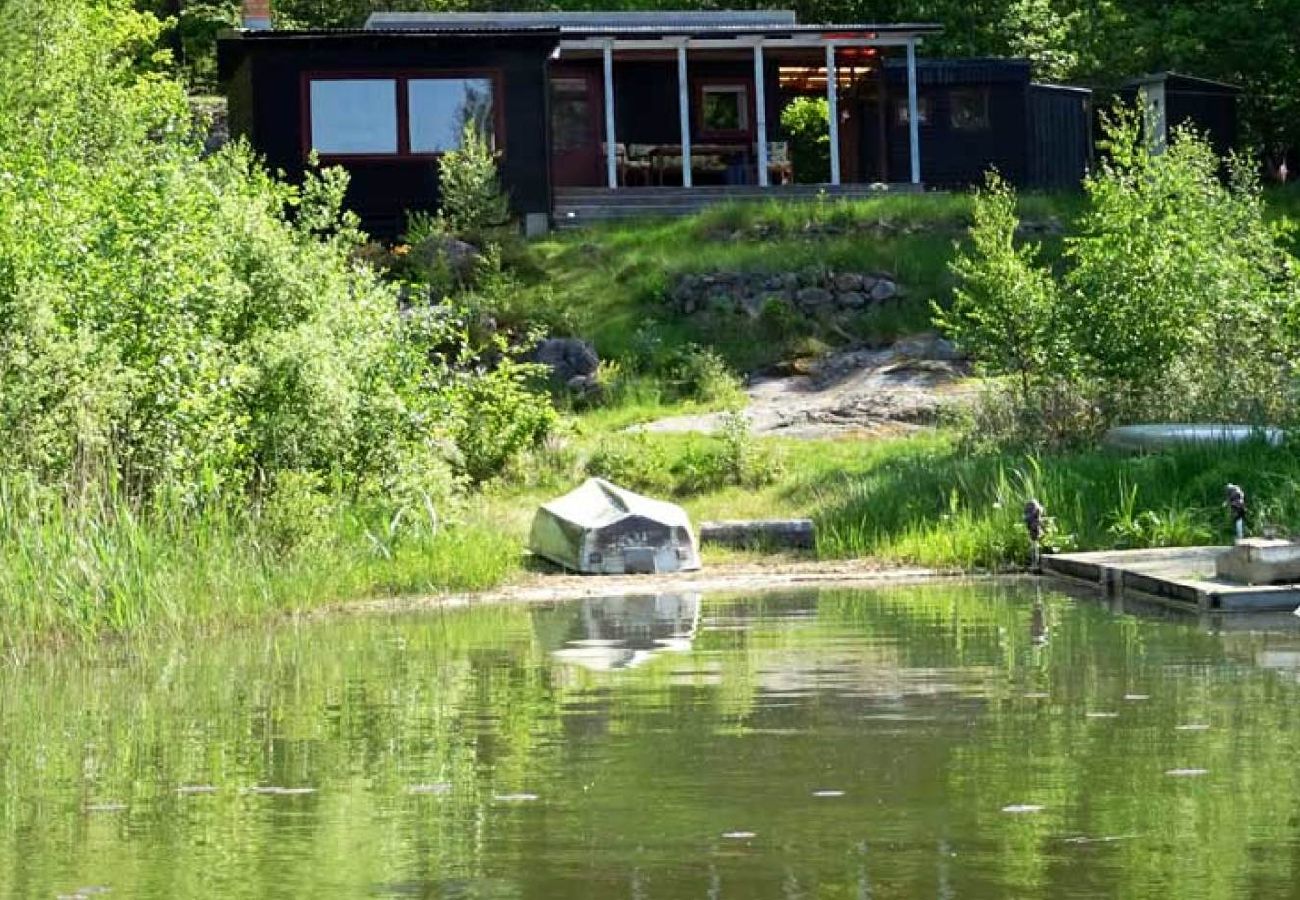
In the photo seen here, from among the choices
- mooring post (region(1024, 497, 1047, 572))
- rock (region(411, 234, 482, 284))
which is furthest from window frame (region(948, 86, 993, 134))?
mooring post (region(1024, 497, 1047, 572))

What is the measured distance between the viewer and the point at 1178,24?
4609 centimetres

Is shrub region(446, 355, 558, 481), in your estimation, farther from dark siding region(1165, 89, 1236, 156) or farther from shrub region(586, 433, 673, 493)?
dark siding region(1165, 89, 1236, 156)

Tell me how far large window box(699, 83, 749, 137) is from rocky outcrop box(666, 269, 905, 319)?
445 inches

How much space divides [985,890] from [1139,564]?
12.6 metres

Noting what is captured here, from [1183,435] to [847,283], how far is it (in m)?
11.3

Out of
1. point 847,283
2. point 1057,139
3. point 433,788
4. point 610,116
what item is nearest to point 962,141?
point 1057,139

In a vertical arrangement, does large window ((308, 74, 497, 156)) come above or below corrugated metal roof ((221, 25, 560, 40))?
below

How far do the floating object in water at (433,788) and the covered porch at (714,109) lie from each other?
98.5 ft

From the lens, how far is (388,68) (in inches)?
1615

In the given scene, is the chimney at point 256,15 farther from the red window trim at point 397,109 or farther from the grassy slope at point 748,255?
the grassy slope at point 748,255

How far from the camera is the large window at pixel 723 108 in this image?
154ft

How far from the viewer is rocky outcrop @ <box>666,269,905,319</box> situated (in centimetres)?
3544

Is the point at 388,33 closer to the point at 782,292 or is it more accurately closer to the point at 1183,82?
the point at 782,292

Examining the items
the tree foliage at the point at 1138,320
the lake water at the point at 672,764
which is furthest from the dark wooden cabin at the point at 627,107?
the lake water at the point at 672,764
